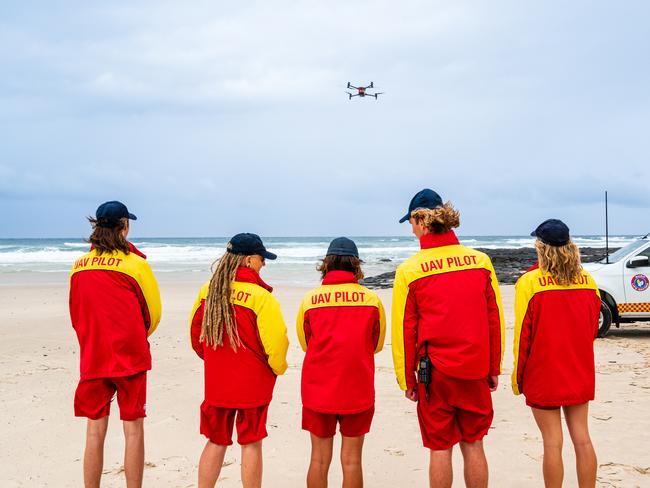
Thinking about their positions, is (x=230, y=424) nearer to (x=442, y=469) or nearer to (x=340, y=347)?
(x=340, y=347)

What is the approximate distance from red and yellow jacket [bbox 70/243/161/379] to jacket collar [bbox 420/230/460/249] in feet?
5.81

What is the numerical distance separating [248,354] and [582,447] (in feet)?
6.57

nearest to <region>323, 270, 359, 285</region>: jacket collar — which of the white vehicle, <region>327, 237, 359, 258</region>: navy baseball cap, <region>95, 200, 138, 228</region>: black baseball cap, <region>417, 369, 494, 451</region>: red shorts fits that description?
<region>327, 237, 359, 258</region>: navy baseball cap

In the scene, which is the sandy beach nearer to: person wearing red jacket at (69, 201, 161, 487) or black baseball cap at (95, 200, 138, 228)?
person wearing red jacket at (69, 201, 161, 487)

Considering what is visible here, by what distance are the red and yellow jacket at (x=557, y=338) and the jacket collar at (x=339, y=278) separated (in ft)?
3.31

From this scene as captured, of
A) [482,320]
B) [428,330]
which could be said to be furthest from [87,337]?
[482,320]

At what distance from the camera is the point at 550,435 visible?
11.6 ft

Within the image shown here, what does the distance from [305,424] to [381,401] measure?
2900mm

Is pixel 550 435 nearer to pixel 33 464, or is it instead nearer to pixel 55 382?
pixel 33 464

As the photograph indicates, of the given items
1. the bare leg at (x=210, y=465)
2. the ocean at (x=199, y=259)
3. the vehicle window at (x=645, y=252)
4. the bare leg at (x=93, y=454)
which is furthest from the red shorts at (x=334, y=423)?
the ocean at (x=199, y=259)

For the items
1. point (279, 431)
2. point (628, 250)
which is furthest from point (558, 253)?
point (628, 250)

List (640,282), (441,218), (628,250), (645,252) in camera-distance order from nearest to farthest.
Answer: (441,218)
(640,282)
(645,252)
(628,250)

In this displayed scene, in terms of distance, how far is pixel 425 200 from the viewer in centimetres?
355

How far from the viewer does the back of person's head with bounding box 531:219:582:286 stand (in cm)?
351
